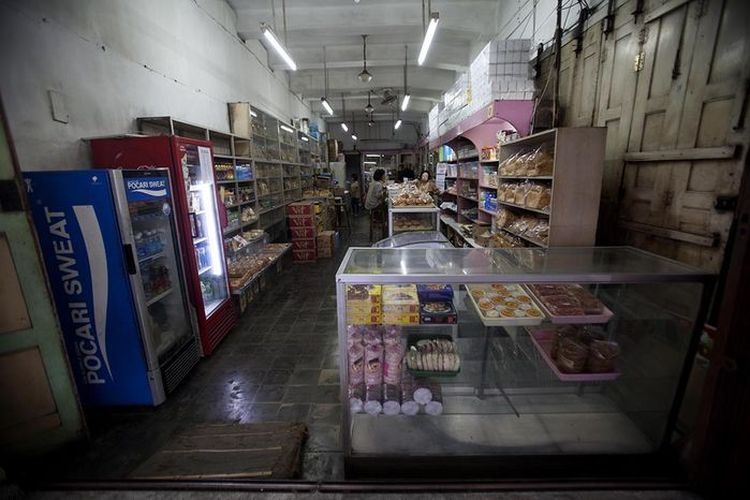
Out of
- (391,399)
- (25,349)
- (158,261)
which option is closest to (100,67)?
(158,261)

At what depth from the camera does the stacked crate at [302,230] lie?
7.63 metres

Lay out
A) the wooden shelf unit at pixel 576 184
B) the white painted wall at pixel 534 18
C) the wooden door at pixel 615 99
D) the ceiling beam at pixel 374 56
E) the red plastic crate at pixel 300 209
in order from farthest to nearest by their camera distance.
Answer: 1. the ceiling beam at pixel 374 56
2. the red plastic crate at pixel 300 209
3. the white painted wall at pixel 534 18
4. the wooden door at pixel 615 99
5. the wooden shelf unit at pixel 576 184

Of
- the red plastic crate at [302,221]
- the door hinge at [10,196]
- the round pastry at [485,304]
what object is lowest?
the red plastic crate at [302,221]

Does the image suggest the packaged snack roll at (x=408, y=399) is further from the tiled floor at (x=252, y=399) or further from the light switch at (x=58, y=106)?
the light switch at (x=58, y=106)

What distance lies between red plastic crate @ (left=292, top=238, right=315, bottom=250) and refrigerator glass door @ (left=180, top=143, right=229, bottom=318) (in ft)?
11.0

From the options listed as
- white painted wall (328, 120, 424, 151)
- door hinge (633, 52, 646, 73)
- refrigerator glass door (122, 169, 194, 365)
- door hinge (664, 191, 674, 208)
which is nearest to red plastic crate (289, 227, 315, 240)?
refrigerator glass door (122, 169, 194, 365)

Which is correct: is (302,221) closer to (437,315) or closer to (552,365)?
(437,315)

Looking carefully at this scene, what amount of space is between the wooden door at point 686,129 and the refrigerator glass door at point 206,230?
4.57 meters

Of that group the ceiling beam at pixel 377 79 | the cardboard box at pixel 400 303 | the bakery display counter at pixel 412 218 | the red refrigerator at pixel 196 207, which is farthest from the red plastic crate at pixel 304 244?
the ceiling beam at pixel 377 79

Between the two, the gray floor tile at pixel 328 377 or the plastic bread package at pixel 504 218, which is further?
the plastic bread package at pixel 504 218

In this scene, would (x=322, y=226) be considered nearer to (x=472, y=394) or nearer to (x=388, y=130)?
(x=472, y=394)

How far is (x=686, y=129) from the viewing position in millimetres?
2492

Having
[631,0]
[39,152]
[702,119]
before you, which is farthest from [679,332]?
[39,152]

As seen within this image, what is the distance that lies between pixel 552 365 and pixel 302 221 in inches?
252
